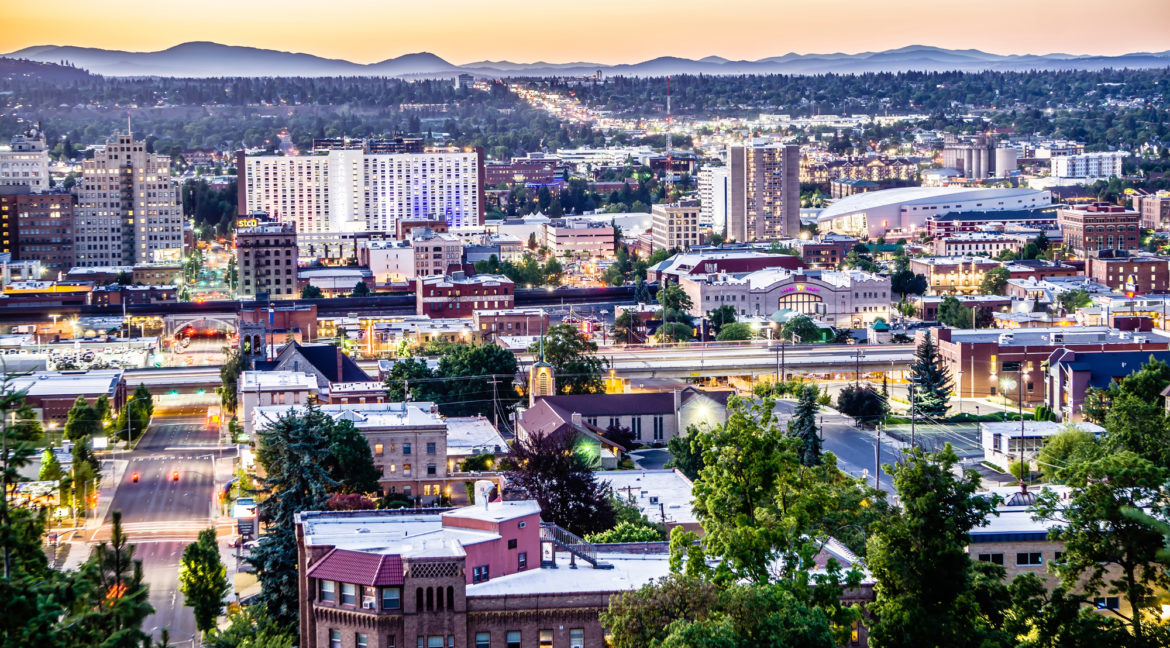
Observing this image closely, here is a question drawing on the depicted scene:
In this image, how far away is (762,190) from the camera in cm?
8656

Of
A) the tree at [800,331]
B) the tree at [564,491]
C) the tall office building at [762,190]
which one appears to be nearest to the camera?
the tree at [564,491]

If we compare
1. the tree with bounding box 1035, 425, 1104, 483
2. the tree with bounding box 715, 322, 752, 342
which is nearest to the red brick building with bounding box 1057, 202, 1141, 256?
the tree with bounding box 715, 322, 752, 342

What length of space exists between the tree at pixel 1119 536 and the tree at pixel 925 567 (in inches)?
30.8

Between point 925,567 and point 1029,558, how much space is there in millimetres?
5291

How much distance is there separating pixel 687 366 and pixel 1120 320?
11.2 m

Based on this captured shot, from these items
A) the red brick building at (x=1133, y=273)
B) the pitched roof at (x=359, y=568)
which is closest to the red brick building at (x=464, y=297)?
the red brick building at (x=1133, y=273)

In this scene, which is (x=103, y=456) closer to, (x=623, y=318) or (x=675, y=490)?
(x=675, y=490)

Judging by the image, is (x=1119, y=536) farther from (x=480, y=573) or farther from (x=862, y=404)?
(x=862, y=404)

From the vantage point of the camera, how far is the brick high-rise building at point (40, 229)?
75.9 metres

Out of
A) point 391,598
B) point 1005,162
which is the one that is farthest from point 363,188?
point 391,598

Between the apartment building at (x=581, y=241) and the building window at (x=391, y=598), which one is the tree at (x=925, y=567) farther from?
the apartment building at (x=581, y=241)

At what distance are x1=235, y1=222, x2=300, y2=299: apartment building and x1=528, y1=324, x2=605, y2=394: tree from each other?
80.0 feet

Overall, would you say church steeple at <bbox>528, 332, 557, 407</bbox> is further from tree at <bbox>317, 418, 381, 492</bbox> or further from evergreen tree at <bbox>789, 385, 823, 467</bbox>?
tree at <bbox>317, 418, 381, 492</bbox>

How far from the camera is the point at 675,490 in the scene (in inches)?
1035
